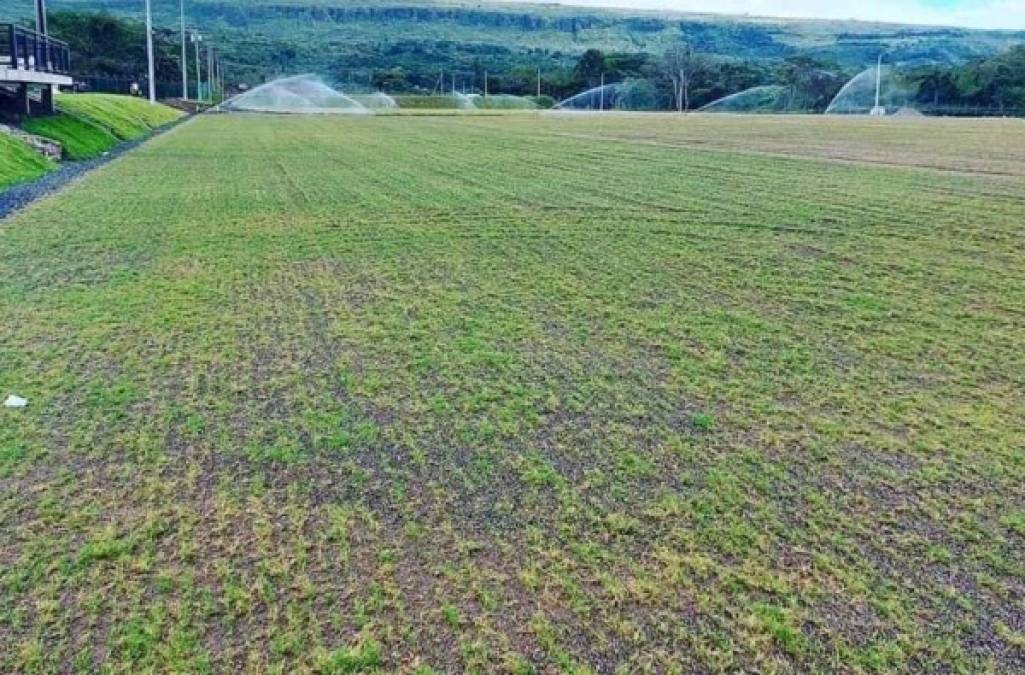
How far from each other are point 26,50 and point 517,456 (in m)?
19.4

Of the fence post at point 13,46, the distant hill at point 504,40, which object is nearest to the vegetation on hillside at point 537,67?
the distant hill at point 504,40

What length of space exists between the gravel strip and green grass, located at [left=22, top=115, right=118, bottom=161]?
1.27ft

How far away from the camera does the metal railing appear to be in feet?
57.8

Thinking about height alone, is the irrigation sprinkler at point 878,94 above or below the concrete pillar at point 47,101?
above

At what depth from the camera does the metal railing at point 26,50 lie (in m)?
17.6

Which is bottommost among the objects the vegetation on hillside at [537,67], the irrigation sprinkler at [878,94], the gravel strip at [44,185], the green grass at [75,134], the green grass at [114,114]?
the gravel strip at [44,185]

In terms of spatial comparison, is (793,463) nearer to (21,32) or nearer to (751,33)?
(21,32)

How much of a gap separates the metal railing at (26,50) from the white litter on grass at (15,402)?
16.0 metres

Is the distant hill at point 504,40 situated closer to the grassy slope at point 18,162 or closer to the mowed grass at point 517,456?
the grassy slope at point 18,162

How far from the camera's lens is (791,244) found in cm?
801

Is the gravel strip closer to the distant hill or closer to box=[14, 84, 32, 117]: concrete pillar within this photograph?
box=[14, 84, 32, 117]: concrete pillar

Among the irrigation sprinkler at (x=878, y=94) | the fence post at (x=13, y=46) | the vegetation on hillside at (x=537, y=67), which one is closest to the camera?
the fence post at (x=13, y=46)

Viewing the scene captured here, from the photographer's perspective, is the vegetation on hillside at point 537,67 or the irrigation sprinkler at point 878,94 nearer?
the irrigation sprinkler at point 878,94

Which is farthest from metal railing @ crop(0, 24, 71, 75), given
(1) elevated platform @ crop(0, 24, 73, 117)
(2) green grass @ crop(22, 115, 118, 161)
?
(2) green grass @ crop(22, 115, 118, 161)
